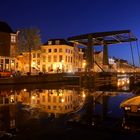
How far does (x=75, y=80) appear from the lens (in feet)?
173

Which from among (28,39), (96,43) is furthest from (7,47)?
(96,43)

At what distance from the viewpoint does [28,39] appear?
54.1 m

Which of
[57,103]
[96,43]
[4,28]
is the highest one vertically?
[4,28]

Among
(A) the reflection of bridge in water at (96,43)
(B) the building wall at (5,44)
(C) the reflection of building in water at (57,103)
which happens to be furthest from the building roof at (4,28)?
(C) the reflection of building in water at (57,103)

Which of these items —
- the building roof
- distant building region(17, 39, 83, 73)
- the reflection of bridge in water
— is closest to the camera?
the reflection of bridge in water

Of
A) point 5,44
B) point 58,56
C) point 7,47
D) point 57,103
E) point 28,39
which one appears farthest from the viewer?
point 58,56

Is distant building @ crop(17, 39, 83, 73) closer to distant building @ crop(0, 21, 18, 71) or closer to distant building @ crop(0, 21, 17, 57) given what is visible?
distant building @ crop(0, 21, 17, 57)

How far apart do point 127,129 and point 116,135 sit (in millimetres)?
1040

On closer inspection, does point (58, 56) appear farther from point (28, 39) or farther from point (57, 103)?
point (57, 103)

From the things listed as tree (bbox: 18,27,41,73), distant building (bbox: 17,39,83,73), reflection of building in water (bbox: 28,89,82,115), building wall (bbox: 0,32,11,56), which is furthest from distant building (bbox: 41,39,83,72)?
reflection of building in water (bbox: 28,89,82,115)

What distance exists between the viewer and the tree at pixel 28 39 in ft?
177

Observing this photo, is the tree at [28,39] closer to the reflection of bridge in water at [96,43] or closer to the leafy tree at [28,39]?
the leafy tree at [28,39]

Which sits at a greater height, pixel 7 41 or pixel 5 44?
pixel 7 41

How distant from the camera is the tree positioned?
53969 millimetres
